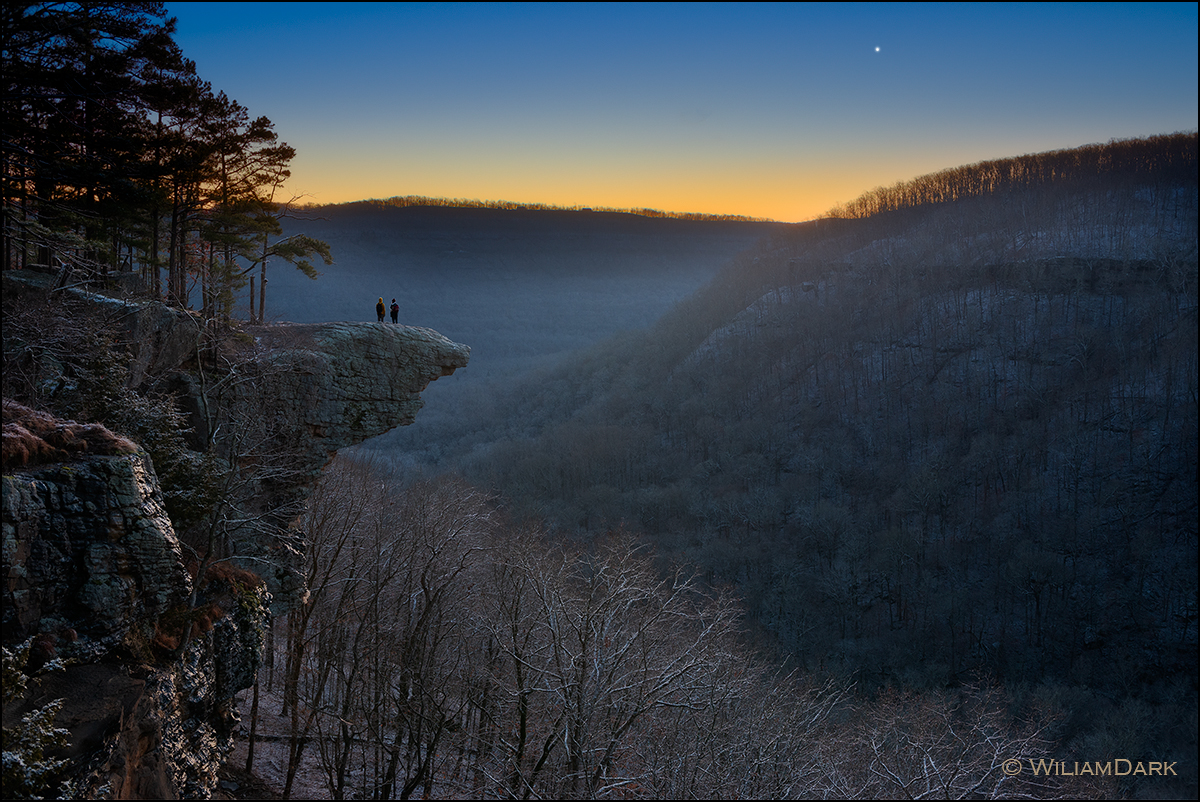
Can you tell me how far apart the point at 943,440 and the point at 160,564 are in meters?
64.4

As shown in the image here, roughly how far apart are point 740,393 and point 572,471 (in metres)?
22.7

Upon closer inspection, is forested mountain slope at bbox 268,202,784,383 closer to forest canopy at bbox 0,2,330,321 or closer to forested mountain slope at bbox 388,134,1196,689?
forested mountain slope at bbox 388,134,1196,689

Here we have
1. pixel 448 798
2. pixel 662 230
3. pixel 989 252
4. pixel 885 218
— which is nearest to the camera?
pixel 448 798

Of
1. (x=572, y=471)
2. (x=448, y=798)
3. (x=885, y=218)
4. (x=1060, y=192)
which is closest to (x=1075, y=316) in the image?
(x=1060, y=192)

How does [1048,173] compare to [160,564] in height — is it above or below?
above

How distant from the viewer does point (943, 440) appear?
6278 cm

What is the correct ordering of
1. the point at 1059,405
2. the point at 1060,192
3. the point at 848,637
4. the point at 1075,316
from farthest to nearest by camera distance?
the point at 1060,192 → the point at 1075,316 → the point at 1059,405 → the point at 848,637

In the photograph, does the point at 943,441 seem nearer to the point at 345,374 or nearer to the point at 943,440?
the point at 943,440

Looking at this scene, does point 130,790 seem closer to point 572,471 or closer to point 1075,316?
point 572,471

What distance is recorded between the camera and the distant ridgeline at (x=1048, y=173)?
3061 inches

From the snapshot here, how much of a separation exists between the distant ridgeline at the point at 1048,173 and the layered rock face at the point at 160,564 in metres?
91.1

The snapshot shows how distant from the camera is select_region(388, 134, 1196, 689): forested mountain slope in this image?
1871 inches

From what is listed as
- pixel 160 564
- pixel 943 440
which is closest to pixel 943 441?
pixel 943 440

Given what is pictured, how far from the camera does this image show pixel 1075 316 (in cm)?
6488
